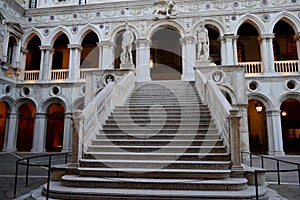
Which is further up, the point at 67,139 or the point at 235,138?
the point at 235,138

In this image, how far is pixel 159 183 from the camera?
5.55 m

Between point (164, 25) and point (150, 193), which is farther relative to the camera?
point (164, 25)

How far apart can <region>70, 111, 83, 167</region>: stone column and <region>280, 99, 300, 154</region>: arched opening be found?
19.6 metres

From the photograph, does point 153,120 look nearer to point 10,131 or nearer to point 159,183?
point 159,183

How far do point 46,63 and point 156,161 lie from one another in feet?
52.5

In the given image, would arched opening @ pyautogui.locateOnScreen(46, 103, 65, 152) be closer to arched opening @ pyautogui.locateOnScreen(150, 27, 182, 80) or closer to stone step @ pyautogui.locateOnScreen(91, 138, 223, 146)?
arched opening @ pyautogui.locateOnScreen(150, 27, 182, 80)

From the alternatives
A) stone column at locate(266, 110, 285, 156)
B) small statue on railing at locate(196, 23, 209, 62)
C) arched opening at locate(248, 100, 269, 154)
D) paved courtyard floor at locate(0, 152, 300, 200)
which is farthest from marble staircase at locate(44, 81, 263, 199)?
arched opening at locate(248, 100, 269, 154)

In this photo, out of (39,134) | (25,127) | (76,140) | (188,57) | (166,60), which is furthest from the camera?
(166,60)

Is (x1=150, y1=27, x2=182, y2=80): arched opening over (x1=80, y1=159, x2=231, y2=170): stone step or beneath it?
over

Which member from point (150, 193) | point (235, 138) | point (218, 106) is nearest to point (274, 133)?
point (218, 106)

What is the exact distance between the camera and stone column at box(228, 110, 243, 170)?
6109 millimetres

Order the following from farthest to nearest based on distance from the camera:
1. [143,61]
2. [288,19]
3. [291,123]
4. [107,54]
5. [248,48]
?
[291,123] < [248,48] < [107,54] < [143,61] < [288,19]

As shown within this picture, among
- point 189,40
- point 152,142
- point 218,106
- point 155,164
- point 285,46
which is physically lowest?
point 155,164

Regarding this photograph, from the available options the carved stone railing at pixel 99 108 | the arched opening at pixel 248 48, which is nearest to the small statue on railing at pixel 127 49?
the carved stone railing at pixel 99 108
